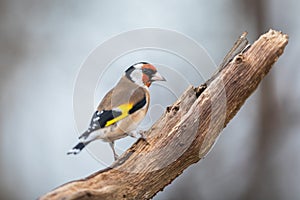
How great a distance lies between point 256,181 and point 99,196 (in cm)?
121

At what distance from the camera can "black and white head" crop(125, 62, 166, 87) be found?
0.78 metres

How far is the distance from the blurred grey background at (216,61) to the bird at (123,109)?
0.89 metres

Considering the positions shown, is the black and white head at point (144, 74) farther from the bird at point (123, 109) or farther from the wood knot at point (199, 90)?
the wood knot at point (199, 90)

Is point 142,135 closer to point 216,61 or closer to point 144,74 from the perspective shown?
point 144,74

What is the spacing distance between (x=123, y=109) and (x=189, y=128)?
15cm

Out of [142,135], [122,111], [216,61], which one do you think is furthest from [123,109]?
[216,61]

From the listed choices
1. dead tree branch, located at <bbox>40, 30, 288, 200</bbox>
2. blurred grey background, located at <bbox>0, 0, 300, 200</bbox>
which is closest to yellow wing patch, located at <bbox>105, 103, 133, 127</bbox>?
dead tree branch, located at <bbox>40, 30, 288, 200</bbox>

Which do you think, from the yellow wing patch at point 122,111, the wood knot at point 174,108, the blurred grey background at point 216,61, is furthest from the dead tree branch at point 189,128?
the blurred grey background at point 216,61

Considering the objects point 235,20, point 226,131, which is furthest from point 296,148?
point 235,20

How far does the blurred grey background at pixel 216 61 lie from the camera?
1.71 m

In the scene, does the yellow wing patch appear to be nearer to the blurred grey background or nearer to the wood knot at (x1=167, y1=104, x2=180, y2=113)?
the wood knot at (x1=167, y1=104, x2=180, y2=113)

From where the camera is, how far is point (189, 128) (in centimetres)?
86

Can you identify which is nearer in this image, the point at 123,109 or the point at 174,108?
the point at 123,109

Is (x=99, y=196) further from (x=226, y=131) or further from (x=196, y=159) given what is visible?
(x=226, y=131)
